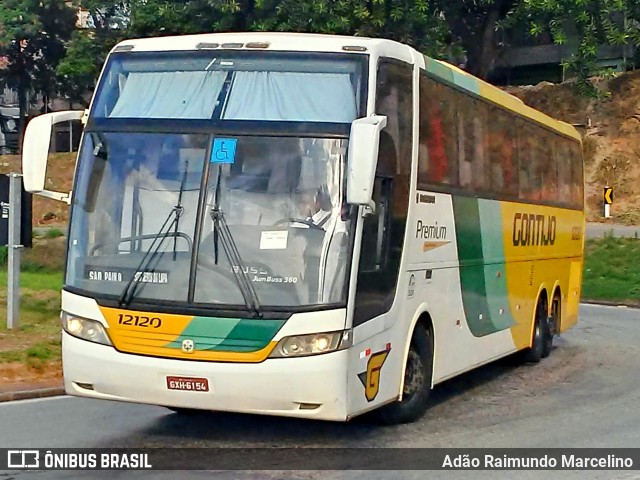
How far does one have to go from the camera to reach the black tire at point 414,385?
9.93 m

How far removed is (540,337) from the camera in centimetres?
1516

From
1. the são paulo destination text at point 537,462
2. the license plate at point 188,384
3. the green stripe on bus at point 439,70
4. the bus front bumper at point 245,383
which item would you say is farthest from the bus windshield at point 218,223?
the green stripe on bus at point 439,70

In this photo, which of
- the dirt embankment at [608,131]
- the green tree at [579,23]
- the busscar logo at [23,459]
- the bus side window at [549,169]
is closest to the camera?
the busscar logo at [23,459]

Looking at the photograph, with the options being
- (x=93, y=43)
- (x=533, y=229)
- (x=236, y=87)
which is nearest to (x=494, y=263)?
(x=533, y=229)

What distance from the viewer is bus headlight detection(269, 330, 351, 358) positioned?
320 inches

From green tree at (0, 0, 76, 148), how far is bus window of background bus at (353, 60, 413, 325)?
36333 millimetres

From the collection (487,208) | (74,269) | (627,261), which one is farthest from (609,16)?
(74,269)

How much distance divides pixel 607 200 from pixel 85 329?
28732 millimetres

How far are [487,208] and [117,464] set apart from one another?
5499 millimetres

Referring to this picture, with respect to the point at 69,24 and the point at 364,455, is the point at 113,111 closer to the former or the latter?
the point at 364,455

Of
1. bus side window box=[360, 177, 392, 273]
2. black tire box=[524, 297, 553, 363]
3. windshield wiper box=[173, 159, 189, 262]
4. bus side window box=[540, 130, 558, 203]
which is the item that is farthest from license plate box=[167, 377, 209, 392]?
bus side window box=[540, 130, 558, 203]

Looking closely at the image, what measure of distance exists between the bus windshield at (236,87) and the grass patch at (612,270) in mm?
17131

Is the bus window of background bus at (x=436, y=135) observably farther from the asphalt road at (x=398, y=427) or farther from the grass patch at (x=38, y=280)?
the grass patch at (x=38, y=280)

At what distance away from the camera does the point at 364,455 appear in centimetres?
879
